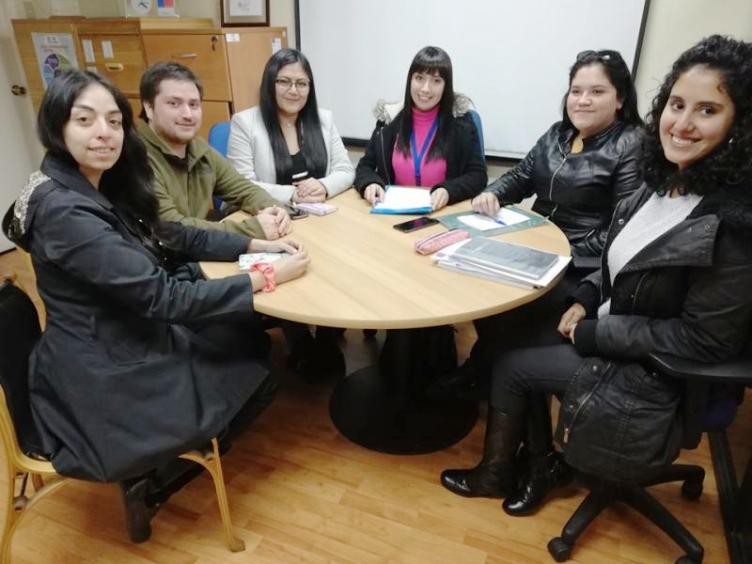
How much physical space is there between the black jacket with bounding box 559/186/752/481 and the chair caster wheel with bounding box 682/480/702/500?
1.92 ft

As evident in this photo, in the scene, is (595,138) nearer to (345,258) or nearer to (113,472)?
(345,258)

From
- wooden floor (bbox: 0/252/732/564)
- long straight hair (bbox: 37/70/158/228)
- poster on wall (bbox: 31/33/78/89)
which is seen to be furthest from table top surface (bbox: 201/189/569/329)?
poster on wall (bbox: 31/33/78/89)

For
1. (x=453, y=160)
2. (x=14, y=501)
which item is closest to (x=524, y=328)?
(x=453, y=160)

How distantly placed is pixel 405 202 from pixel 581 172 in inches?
26.0

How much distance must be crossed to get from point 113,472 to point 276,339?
146 centimetres

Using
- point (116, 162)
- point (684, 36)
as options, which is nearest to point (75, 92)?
point (116, 162)

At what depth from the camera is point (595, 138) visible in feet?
6.12

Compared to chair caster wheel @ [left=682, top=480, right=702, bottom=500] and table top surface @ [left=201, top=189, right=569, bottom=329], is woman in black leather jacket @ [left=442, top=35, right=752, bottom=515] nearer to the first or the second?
table top surface @ [left=201, top=189, right=569, bottom=329]

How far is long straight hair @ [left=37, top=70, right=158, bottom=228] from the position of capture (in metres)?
1.25

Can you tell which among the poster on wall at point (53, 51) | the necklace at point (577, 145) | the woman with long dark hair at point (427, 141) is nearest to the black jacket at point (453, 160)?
the woman with long dark hair at point (427, 141)

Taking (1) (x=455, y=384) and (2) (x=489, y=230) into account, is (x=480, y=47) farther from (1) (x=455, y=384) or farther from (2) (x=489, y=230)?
(1) (x=455, y=384)

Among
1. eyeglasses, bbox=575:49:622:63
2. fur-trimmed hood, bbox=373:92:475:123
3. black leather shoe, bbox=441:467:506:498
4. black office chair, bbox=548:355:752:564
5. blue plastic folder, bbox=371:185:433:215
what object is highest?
eyeglasses, bbox=575:49:622:63

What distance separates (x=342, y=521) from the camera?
165 cm

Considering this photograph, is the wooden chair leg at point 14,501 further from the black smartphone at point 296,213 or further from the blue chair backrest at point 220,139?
the blue chair backrest at point 220,139
